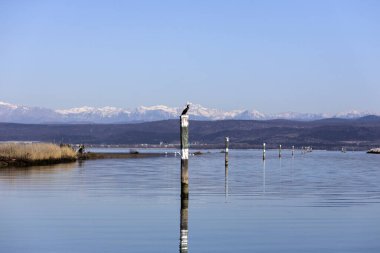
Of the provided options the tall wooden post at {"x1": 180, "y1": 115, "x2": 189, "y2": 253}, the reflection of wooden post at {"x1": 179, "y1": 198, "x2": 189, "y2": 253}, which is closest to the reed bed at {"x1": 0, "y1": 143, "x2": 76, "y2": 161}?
the reflection of wooden post at {"x1": 179, "y1": 198, "x2": 189, "y2": 253}

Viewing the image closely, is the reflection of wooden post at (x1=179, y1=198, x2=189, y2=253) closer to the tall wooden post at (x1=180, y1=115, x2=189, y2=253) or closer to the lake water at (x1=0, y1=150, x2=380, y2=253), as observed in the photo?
the tall wooden post at (x1=180, y1=115, x2=189, y2=253)

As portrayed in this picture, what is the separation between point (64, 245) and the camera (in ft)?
86.5

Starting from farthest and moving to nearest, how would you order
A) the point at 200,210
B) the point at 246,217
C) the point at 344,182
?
the point at 344,182, the point at 200,210, the point at 246,217

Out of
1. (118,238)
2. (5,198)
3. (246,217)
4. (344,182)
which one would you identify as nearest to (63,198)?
(5,198)

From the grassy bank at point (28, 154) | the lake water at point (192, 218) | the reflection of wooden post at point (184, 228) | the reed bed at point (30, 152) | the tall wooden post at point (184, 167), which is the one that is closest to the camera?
the reflection of wooden post at point (184, 228)

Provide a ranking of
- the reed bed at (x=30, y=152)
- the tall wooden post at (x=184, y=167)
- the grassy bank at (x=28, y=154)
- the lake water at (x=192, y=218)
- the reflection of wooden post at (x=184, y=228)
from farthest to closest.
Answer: the reed bed at (x=30, y=152)
the grassy bank at (x=28, y=154)
the tall wooden post at (x=184, y=167)
the lake water at (x=192, y=218)
the reflection of wooden post at (x=184, y=228)

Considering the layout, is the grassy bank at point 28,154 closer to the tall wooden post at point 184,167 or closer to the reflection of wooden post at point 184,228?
the reflection of wooden post at point 184,228

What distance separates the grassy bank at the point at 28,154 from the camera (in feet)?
269

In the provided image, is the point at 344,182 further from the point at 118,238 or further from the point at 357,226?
the point at 118,238

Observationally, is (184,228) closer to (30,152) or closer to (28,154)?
(28,154)

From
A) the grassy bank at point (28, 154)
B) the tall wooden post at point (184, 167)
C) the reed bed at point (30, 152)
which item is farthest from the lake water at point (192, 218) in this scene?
the reed bed at point (30, 152)

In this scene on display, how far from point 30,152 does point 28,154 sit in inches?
37.5

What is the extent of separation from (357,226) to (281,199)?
12.2 metres

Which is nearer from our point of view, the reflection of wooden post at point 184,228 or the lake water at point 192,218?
the reflection of wooden post at point 184,228
